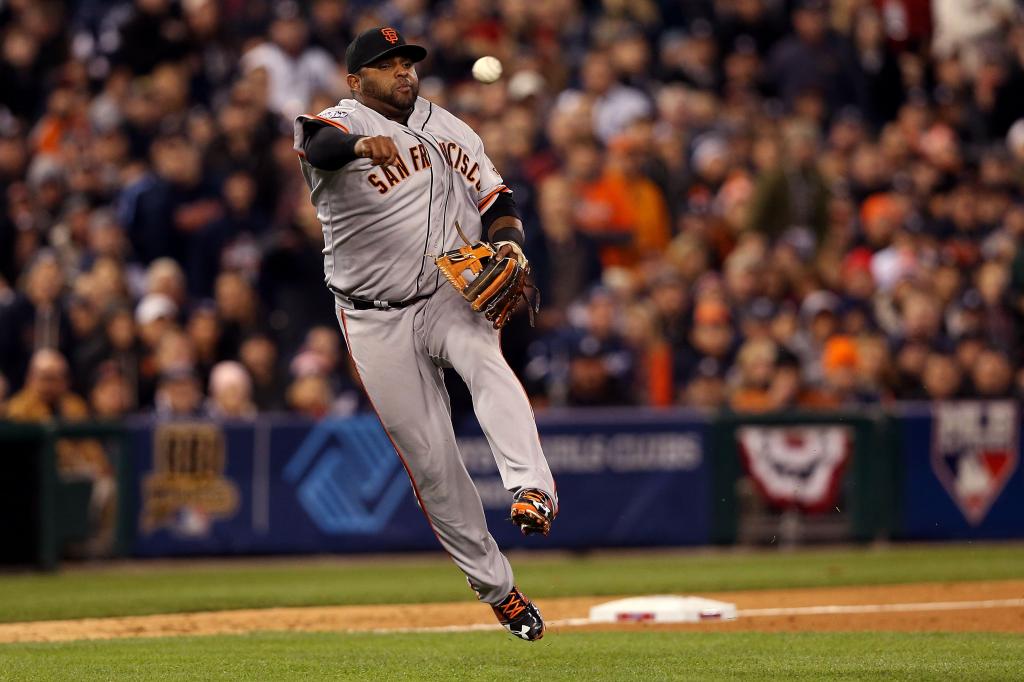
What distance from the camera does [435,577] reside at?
36.1ft

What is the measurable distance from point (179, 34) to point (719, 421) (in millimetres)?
5914

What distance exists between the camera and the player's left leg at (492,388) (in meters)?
6.32

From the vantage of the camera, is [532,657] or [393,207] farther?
[532,657]

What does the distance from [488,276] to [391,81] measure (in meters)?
0.83

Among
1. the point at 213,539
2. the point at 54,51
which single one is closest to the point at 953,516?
the point at 213,539

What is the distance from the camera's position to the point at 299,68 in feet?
49.6

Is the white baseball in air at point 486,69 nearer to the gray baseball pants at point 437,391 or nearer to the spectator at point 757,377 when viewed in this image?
the gray baseball pants at point 437,391

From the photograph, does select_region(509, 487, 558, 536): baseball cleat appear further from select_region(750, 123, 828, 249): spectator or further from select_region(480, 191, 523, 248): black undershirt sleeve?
select_region(750, 123, 828, 249): spectator

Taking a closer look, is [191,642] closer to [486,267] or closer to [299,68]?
[486,267]

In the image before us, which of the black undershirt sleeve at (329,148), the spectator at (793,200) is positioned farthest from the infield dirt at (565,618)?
the spectator at (793,200)

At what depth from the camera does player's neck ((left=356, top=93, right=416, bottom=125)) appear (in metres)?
6.63

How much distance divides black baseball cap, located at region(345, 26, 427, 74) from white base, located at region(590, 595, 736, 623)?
3095 millimetres

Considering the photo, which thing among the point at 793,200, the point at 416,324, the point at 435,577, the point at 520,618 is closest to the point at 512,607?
the point at 520,618

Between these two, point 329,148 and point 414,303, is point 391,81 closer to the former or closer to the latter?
point 329,148
